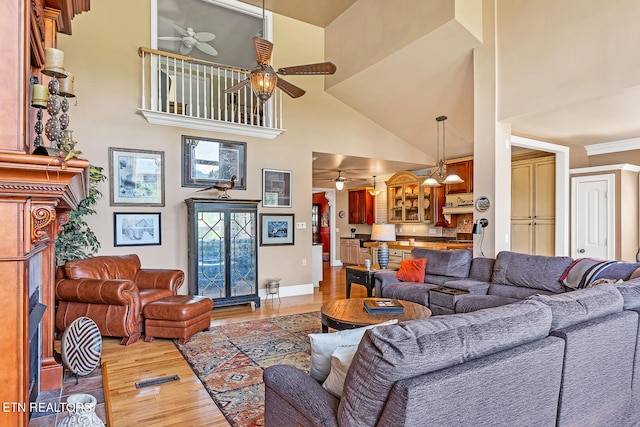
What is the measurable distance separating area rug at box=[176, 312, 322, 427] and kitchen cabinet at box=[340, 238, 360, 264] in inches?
207

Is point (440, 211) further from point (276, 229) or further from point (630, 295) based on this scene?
point (630, 295)

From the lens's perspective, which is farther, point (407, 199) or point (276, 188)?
point (407, 199)

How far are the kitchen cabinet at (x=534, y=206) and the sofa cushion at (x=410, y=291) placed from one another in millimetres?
2247

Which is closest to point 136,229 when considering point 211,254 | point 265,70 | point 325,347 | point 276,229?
point 211,254

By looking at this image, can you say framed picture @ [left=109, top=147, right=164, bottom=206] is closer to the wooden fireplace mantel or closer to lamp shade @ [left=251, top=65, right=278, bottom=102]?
lamp shade @ [left=251, top=65, right=278, bottom=102]

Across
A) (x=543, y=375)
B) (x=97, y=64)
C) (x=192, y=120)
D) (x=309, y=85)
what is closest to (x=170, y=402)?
(x=543, y=375)

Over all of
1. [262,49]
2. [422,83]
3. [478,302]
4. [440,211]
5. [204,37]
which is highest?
[204,37]

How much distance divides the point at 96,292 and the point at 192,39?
14.4 ft

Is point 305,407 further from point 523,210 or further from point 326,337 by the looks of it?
point 523,210

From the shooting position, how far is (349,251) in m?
10.3

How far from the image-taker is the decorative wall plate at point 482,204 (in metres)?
4.55

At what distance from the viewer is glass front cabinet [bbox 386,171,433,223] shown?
7.97 meters

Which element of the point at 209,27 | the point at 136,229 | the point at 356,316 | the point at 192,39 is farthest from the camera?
the point at 209,27

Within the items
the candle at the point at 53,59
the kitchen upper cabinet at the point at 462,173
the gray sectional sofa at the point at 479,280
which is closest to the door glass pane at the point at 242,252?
the gray sectional sofa at the point at 479,280
